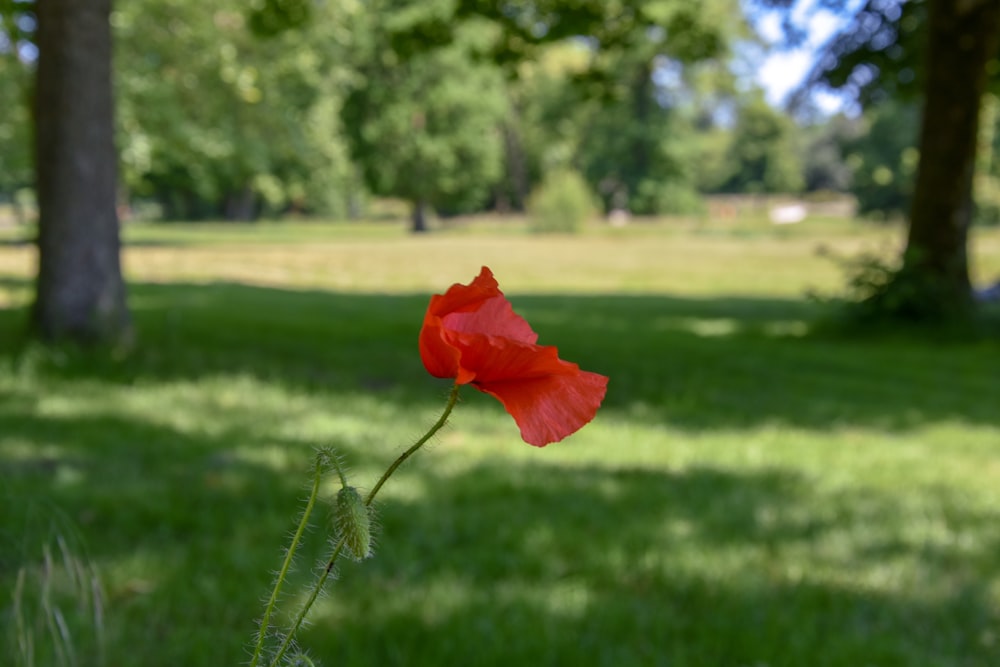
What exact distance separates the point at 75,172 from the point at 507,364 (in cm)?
705

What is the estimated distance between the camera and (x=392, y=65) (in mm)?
47219

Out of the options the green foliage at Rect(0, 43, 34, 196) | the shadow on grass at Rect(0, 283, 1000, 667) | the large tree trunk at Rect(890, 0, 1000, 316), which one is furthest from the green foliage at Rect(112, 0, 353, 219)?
the shadow on grass at Rect(0, 283, 1000, 667)

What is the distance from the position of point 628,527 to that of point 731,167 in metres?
82.4

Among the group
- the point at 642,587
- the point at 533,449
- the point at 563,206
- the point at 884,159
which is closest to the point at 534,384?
the point at 642,587

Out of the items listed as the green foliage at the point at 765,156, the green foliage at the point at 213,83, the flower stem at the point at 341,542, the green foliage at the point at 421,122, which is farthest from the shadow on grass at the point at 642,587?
the green foliage at the point at 765,156

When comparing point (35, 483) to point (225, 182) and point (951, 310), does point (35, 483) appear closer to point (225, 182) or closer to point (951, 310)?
point (951, 310)

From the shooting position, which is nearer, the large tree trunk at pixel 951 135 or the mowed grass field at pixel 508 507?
the mowed grass field at pixel 508 507

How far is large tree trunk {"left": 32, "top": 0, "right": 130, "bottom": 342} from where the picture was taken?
6.91 meters

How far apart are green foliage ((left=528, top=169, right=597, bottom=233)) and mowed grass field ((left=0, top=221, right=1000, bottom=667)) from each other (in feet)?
120

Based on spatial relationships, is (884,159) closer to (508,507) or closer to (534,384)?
(508,507)

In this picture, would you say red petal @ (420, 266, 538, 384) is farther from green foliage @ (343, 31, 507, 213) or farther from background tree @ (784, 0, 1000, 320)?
green foliage @ (343, 31, 507, 213)

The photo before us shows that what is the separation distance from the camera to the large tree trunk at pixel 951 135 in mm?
10898

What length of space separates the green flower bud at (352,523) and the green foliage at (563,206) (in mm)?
45521

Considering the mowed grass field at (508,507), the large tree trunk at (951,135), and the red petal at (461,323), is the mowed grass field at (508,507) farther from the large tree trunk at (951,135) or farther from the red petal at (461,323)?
the large tree trunk at (951,135)
